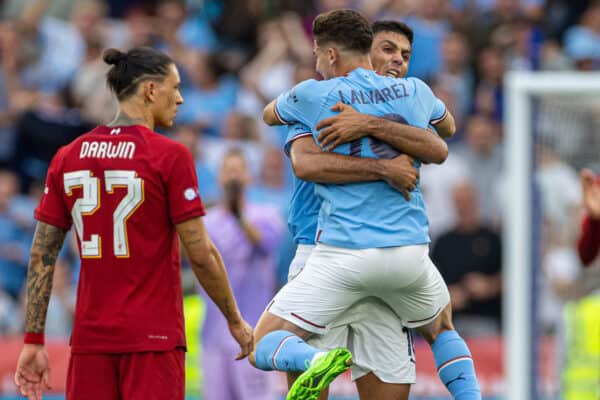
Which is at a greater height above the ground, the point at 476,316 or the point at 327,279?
the point at 327,279

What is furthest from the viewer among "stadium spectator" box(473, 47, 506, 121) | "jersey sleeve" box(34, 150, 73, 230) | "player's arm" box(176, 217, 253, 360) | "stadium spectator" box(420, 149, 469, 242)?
"stadium spectator" box(473, 47, 506, 121)

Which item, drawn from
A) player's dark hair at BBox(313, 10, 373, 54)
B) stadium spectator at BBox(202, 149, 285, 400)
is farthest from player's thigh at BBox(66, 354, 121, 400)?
stadium spectator at BBox(202, 149, 285, 400)

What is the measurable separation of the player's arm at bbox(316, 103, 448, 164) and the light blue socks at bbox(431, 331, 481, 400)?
3.51 feet

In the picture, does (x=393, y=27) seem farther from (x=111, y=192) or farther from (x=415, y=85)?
(x=111, y=192)

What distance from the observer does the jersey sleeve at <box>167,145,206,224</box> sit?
229 inches

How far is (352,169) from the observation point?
5.92 meters

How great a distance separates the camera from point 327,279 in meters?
5.98

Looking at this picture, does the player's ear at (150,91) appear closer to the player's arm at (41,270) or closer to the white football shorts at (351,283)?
the player's arm at (41,270)

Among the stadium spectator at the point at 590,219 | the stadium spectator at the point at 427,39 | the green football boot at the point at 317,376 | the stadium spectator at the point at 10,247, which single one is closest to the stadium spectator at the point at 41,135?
the stadium spectator at the point at 10,247

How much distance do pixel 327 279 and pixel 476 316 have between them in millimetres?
6961

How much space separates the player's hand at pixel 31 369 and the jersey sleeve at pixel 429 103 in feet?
7.53

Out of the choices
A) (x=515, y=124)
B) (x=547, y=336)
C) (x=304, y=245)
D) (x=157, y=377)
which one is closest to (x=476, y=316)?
(x=547, y=336)

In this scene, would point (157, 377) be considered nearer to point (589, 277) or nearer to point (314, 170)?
point (314, 170)

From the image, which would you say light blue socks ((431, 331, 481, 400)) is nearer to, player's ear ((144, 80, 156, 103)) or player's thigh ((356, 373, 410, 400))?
player's thigh ((356, 373, 410, 400))
